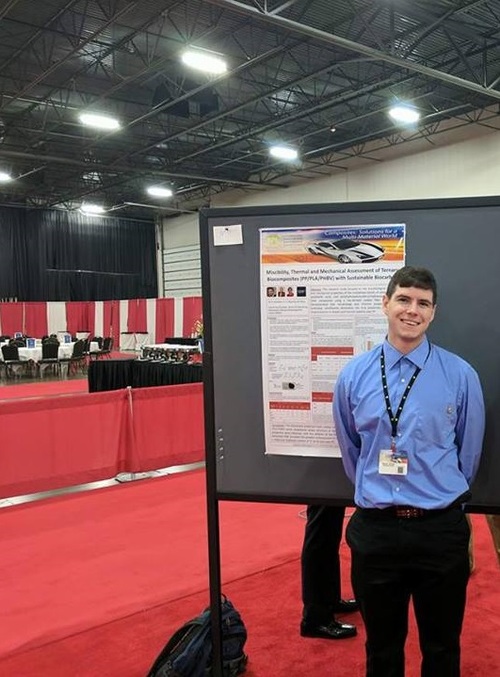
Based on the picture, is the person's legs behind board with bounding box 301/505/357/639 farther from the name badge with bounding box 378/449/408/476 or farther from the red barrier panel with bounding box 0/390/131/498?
the red barrier panel with bounding box 0/390/131/498

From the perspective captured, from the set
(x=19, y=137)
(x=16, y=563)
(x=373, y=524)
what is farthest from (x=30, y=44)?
(x=373, y=524)

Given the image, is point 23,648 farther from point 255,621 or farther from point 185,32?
point 185,32

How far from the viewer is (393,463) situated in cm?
175

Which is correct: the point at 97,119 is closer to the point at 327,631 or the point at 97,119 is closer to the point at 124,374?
the point at 124,374

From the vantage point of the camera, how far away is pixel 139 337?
21.2m

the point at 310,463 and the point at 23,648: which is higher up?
the point at 310,463

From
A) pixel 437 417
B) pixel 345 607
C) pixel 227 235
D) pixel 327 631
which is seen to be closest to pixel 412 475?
pixel 437 417

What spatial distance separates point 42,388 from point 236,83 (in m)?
7.36

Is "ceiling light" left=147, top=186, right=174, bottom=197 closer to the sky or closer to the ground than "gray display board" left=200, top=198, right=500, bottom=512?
closer to the sky

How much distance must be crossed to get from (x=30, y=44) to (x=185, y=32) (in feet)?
8.74

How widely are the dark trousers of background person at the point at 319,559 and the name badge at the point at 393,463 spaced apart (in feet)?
3.48

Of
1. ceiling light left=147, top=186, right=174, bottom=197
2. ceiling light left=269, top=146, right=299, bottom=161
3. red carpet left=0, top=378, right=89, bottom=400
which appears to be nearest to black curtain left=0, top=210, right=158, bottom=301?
ceiling light left=147, top=186, right=174, bottom=197

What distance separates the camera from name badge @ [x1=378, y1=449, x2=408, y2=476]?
1.74m

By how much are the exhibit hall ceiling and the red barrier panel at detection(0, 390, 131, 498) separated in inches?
221
